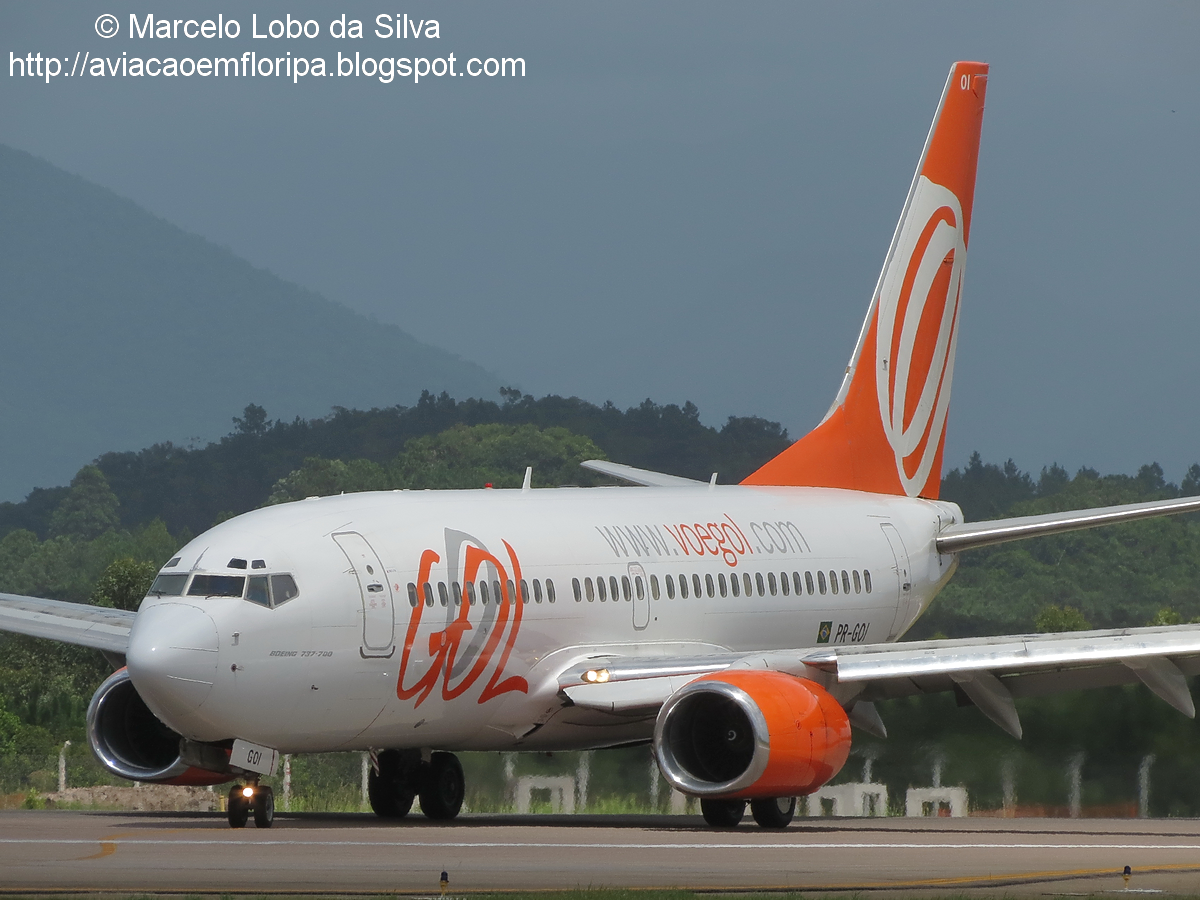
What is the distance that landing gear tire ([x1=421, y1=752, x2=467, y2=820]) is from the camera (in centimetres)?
2636

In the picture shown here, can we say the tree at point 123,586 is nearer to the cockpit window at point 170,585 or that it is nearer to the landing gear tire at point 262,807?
the landing gear tire at point 262,807

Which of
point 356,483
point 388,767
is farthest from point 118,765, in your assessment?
point 356,483

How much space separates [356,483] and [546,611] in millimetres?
87314

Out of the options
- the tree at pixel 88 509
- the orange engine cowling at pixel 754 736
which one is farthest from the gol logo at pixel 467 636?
the tree at pixel 88 509

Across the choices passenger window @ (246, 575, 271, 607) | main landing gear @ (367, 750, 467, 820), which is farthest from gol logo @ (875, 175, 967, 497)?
passenger window @ (246, 575, 271, 607)

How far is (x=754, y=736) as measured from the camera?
73.7 ft

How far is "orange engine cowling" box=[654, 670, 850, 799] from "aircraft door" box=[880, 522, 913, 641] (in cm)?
839

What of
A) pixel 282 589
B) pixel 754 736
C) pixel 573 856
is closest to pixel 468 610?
pixel 282 589

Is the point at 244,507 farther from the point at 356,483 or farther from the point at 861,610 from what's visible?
the point at 861,610

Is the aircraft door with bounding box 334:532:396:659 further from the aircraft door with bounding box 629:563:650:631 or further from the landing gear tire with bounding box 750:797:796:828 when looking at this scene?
the aircraft door with bounding box 629:563:650:631

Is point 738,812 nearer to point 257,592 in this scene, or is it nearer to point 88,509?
point 257,592

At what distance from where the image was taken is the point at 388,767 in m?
26.2

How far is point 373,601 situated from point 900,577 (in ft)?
38.3

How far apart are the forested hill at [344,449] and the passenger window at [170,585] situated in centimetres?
10490
